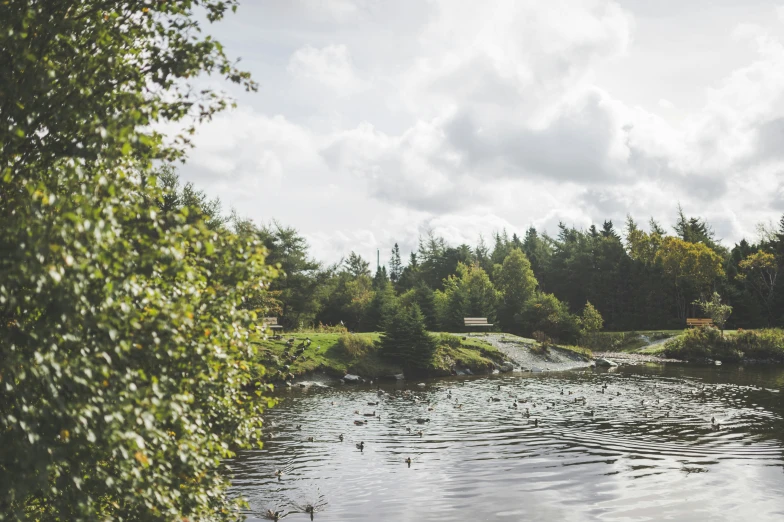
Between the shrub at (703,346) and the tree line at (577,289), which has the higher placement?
the tree line at (577,289)

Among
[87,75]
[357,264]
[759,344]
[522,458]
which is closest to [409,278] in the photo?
[357,264]

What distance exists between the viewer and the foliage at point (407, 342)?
38.1 m

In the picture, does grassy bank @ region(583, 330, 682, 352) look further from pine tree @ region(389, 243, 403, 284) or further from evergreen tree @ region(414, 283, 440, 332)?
pine tree @ region(389, 243, 403, 284)

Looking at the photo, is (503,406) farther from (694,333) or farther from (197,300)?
(694,333)

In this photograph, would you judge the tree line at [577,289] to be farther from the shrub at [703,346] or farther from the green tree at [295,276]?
the shrub at [703,346]

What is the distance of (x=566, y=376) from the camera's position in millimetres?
39188

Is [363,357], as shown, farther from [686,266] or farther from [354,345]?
[686,266]

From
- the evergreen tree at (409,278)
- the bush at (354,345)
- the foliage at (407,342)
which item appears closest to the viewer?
the bush at (354,345)

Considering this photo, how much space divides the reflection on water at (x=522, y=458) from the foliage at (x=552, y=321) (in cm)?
A: 3230

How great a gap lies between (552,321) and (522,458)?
46355 millimetres

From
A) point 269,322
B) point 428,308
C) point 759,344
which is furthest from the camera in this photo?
point 428,308

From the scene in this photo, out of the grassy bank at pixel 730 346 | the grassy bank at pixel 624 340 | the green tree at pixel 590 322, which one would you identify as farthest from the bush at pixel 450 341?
the grassy bank at pixel 624 340

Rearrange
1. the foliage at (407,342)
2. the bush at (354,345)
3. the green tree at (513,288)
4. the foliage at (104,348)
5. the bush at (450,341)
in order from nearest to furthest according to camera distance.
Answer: the foliage at (104,348) < the bush at (354,345) < the foliage at (407,342) < the bush at (450,341) < the green tree at (513,288)

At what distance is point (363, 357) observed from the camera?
1484 inches
